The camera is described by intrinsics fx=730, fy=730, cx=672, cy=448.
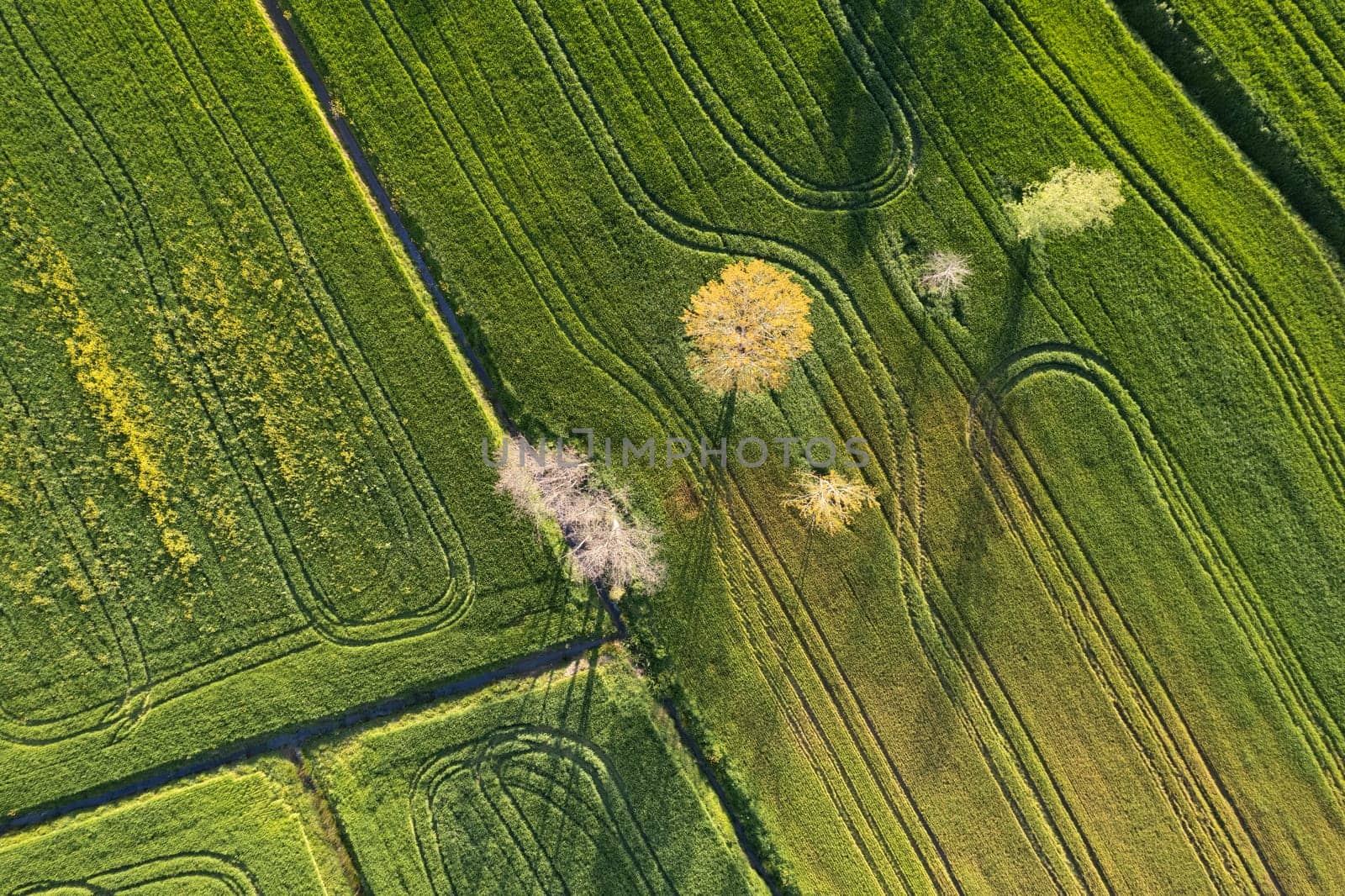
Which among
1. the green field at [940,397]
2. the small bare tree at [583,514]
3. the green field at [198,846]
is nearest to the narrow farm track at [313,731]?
the green field at [198,846]

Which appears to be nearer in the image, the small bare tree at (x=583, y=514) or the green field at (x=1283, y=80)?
the green field at (x=1283, y=80)

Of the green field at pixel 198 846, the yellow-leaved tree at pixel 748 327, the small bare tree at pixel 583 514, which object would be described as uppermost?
the yellow-leaved tree at pixel 748 327

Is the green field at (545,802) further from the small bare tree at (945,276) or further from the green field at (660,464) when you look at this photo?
the small bare tree at (945,276)

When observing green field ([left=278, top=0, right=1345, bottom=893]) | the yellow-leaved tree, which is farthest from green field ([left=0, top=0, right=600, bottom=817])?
the yellow-leaved tree

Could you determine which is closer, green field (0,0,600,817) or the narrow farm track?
green field (0,0,600,817)

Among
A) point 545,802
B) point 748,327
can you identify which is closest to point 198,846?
point 545,802

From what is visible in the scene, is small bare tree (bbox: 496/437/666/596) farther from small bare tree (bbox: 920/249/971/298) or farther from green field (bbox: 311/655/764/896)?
small bare tree (bbox: 920/249/971/298)

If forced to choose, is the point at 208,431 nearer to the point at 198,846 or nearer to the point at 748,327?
the point at 198,846
